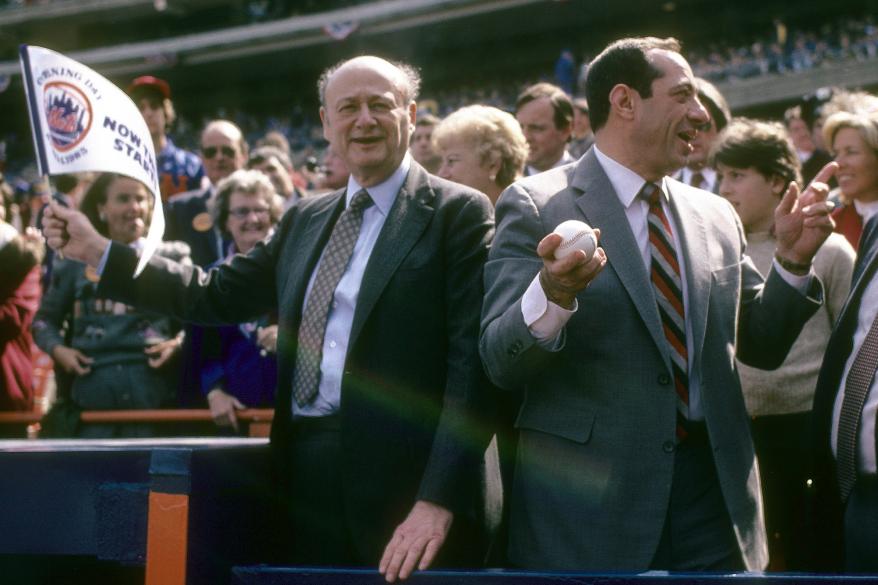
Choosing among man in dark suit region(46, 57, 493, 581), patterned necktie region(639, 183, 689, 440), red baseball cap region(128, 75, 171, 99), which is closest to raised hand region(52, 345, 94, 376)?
man in dark suit region(46, 57, 493, 581)

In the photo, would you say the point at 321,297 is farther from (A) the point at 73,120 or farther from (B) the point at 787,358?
(B) the point at 787,358

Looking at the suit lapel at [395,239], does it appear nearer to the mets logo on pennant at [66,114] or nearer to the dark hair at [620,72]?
the dark hair at [620,72]

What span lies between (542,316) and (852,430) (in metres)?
0.82

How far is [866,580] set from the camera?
154cm

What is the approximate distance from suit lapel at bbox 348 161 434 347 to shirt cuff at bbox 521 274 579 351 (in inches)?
20.1

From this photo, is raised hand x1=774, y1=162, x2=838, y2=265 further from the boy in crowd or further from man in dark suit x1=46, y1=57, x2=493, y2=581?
the boy in crowd

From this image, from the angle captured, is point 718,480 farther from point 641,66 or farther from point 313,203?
point 313,203

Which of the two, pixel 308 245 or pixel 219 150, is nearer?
pixel 308 245

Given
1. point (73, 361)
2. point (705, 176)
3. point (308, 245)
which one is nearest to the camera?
point (308, 245)

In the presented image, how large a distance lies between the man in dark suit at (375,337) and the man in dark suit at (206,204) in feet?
7.58

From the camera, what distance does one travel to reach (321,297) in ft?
8.59

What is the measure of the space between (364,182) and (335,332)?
15.9 inches

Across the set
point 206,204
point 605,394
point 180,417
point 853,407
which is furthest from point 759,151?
point 206,204

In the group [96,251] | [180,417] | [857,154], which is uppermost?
[857,154]
